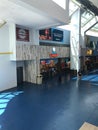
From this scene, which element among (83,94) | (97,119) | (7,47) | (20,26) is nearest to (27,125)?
(97,119)

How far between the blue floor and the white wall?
801mm

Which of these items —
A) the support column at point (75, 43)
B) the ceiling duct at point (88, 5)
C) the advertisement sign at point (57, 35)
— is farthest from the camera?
the support column at point (75, 43)

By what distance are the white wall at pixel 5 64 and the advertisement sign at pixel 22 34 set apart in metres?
0.54

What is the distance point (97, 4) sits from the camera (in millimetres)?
6969

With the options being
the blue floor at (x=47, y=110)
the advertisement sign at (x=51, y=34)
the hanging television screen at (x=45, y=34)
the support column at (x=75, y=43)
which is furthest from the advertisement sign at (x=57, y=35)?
the blue floor at (x=47, y=110)

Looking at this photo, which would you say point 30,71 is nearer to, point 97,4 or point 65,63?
point 65,63

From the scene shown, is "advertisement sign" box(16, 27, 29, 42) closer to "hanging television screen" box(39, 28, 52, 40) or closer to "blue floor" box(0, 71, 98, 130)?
"hanging television screen" box(39, 28, 52, 40)

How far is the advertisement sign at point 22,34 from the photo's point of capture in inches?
237

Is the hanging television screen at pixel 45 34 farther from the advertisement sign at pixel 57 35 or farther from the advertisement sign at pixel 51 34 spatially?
the advertisement sign at pixel 57 35

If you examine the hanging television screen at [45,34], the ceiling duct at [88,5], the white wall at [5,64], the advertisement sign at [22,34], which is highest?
the ceiling duct at [88,5]

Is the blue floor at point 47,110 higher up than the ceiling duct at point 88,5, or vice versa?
the ceiling duct at point 88,5

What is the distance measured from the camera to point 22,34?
20.5ft

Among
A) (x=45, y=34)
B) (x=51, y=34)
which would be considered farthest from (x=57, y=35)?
(x=45, y=34)

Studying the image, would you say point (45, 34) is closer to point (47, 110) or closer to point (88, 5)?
point (88, 5)
